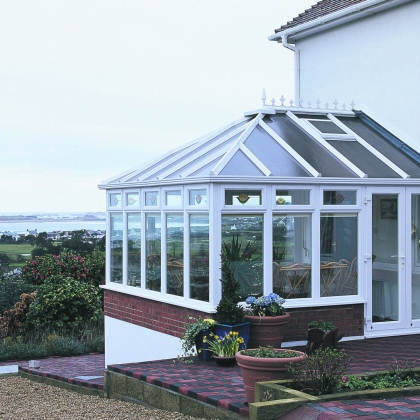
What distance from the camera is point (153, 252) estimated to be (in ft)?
38.0

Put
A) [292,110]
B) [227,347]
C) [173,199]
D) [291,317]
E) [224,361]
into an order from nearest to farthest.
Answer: [224,361]
[227,347]
[291,317]
[173,199]
[292,110]

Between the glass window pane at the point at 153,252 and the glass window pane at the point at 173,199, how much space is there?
1.40 feet

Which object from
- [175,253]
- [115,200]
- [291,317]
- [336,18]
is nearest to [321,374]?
[291,317]

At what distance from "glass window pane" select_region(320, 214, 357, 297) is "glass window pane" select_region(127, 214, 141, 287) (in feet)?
9.95

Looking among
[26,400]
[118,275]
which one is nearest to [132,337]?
[118,275]

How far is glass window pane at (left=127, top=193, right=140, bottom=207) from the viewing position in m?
12.0

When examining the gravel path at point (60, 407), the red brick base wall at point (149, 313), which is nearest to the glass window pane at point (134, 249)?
the red brick base wall at point (149, 313)

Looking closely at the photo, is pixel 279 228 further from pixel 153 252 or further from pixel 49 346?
pixel 49 346

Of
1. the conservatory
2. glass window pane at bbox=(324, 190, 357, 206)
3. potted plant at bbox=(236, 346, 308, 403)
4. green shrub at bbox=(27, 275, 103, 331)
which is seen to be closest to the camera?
potted plant at bbox=(236, 346, 308, 403)

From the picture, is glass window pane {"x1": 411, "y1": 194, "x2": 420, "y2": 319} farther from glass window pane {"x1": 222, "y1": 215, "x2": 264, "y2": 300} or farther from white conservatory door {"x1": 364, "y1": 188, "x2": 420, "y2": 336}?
glass window pane {"x1": 222, "y1": 215, "x2": 264, "y2": 300}

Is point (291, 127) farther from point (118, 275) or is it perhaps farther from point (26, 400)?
point (26, 400)

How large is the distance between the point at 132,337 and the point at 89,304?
22.4 feet

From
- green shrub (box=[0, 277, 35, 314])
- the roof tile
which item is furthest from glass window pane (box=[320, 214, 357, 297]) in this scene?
green shrub (box=[0, 277, 35, 314])

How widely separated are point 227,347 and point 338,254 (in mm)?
2426
